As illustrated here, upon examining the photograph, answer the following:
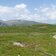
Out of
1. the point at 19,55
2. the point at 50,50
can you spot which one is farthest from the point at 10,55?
the point at 50,50

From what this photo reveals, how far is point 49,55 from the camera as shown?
1762 inches

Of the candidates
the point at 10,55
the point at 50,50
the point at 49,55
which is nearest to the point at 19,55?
the point at 10,55

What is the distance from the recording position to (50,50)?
51531 mm

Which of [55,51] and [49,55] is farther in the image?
[55,51]

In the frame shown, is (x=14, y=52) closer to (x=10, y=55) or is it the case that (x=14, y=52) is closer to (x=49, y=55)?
(x=10, y=55)

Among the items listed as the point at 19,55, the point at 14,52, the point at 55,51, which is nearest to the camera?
the point at 19,55

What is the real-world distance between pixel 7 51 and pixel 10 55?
3835 millimetres

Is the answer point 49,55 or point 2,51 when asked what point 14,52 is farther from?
point 49,55

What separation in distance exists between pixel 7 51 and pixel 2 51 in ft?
3.79

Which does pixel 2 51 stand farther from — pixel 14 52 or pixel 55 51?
pixel 55 51

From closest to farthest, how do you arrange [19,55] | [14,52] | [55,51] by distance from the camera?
[19,55] < [14,52] < [55,51]

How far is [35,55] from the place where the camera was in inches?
1658

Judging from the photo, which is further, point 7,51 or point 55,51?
point 55,51

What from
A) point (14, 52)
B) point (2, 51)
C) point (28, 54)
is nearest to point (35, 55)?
point (28, 54)
